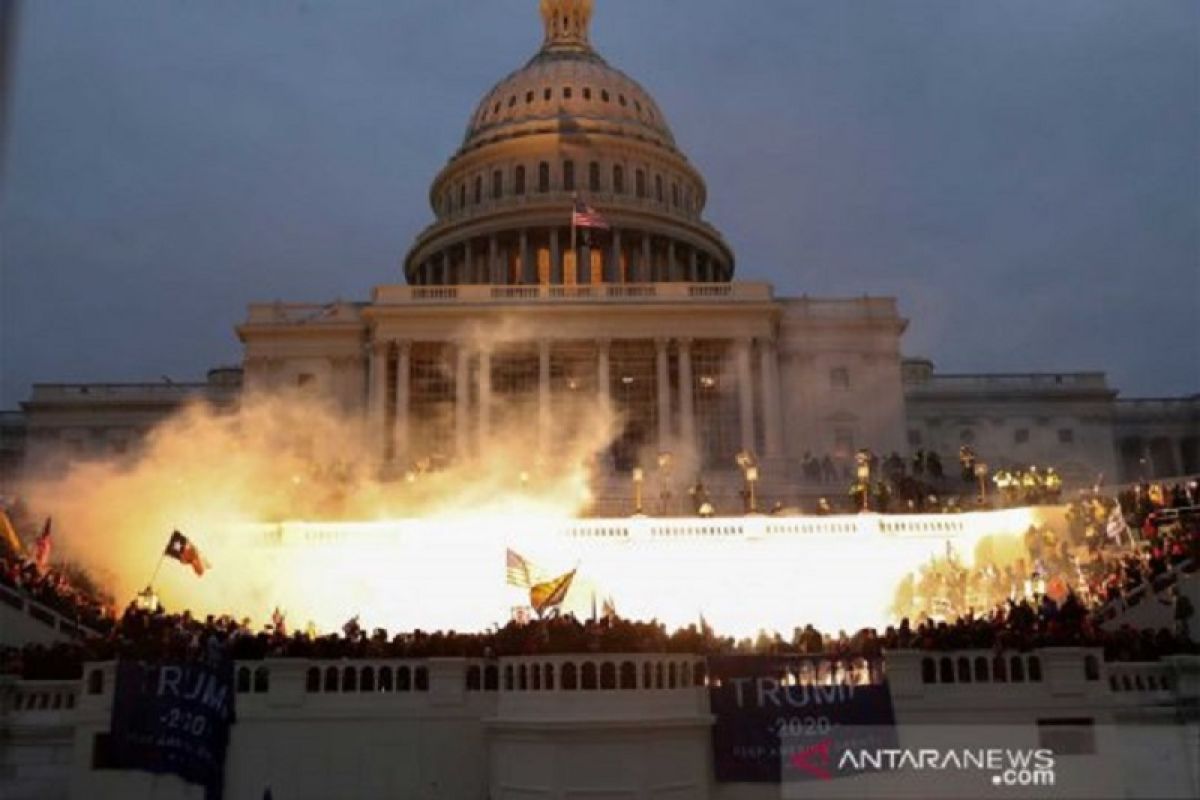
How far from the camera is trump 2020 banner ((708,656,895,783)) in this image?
19.3m

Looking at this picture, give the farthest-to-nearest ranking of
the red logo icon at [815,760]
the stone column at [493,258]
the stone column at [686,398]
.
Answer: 1. the stone column at [493,258]
2. the stone column at [686,398]
3. the red logo icon at [815,760]

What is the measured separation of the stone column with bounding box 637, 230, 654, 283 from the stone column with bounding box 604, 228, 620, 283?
175cm

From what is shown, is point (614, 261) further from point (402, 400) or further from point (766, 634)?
point (766, 634)

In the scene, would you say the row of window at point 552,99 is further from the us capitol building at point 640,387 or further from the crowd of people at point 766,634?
the crowd of people at point 766,634

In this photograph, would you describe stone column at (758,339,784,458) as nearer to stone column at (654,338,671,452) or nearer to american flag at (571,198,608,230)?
stone column at (654,338,671,452)

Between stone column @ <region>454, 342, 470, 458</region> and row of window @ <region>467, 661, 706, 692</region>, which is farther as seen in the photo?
stone column @ <region>454, 342, 470, 458</region>

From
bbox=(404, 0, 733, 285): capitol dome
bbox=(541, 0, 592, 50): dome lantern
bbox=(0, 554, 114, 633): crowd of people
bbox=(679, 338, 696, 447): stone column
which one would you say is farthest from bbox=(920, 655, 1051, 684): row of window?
bbox=(541, 0, 592, 50): dome lantern

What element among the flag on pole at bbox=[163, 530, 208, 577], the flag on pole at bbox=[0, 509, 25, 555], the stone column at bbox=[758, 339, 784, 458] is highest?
the stone column at bbox=[758, 339, 784, 458]

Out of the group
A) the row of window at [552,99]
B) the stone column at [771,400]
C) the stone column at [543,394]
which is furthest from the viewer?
the row of window at [552,99]

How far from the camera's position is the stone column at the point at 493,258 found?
266ft

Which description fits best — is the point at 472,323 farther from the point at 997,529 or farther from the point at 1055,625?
the point at 1055,625

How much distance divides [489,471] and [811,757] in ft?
122

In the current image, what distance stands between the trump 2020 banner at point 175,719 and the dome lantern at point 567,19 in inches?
3440

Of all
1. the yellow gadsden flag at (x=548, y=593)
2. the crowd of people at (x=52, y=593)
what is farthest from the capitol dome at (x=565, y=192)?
the yellow gadsden flag at (x=548, y=593)
